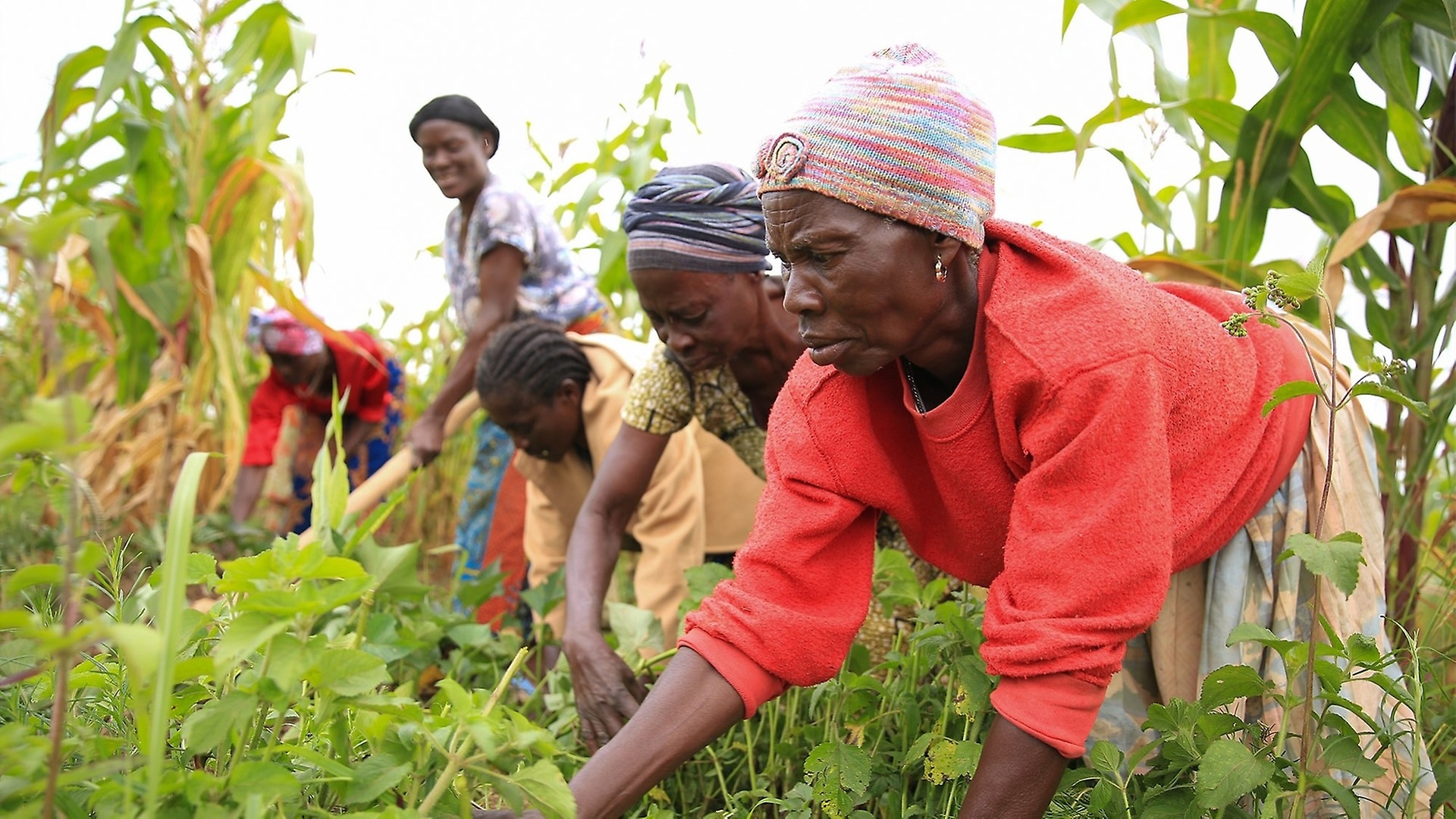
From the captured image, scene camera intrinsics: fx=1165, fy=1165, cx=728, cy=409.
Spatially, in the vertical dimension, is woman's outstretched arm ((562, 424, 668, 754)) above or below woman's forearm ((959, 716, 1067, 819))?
below

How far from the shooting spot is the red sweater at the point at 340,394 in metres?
4.02

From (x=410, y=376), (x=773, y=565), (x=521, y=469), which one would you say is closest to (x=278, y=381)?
(x=410, y=376)

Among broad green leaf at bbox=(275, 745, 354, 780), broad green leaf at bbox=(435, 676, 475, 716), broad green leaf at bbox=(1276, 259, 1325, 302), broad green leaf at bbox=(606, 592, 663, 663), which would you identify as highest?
broad green leaf at bbox=(1276, 259, 1325, 302)

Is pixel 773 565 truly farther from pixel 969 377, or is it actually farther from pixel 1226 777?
pixel 1226 777

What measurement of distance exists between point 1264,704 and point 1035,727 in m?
0.55

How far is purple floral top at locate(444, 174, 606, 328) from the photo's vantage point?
327 centimetres

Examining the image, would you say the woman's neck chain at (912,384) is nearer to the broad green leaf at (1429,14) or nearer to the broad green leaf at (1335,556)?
the broad green leaf at (1335,556)

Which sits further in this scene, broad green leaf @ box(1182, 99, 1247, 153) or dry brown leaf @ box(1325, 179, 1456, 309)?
broad green leaf @ box(1182, 99, 1247, 153)

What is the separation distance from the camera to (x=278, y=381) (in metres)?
4.12

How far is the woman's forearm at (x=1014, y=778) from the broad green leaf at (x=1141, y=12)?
4.51 ft

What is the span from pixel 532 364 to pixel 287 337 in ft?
5.48

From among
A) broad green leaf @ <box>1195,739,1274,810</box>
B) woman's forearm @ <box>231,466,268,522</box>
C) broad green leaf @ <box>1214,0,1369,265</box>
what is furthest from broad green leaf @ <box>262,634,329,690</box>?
Result: woman's forearm @ <box>231,466,268,522</box>

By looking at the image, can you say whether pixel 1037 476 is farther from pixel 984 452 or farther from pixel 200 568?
pixel 200 568

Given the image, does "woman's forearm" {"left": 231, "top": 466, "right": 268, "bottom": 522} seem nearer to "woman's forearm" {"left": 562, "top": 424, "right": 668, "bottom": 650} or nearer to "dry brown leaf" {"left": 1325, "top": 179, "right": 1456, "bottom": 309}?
"woman's forearm" {"left": 562, "top": 424, "right": 668, "bottom": 650}
